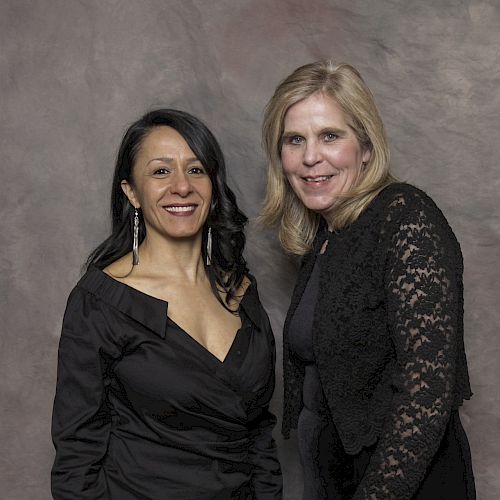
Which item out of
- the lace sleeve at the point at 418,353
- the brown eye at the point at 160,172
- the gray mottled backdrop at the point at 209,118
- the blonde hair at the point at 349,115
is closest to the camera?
the lace sleeve at the point at 418,353

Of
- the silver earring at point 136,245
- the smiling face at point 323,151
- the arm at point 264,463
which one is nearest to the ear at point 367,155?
the smiling face at point 323,151

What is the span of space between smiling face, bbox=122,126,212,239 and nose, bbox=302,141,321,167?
0.31 m

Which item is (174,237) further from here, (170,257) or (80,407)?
(80,407)

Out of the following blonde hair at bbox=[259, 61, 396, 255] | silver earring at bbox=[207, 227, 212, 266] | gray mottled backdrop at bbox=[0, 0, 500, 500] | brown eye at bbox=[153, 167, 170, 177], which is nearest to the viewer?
blonde hair at bbox=[259, 61, 396, 255]

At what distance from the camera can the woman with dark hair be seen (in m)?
1.84

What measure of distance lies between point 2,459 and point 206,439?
1100 millimetres

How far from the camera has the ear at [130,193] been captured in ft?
6.72

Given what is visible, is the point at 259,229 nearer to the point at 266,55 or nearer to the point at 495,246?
the point at 266,55

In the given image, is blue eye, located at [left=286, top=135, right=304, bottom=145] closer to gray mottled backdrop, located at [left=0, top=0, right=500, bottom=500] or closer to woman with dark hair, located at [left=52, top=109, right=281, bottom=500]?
woman with dark hair, located at [left=52, top=109, right=281, bottom=500]

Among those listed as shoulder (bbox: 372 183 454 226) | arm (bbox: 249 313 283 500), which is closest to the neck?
arm (bbox: 249 313 283 500)

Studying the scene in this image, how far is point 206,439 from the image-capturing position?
189 centimetres

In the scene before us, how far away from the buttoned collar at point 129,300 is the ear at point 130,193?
22 cm

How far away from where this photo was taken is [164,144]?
2.00m

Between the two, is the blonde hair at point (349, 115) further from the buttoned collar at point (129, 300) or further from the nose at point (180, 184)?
the buttoned collar at point (129, 300)
